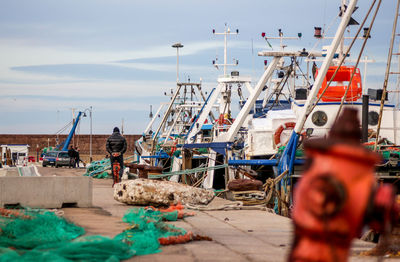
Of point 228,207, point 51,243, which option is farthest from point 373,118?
point 51,243

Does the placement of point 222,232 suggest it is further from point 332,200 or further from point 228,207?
point 332,200

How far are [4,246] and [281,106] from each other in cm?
2191

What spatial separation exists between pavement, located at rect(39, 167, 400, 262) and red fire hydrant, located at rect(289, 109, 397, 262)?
12.5 ft

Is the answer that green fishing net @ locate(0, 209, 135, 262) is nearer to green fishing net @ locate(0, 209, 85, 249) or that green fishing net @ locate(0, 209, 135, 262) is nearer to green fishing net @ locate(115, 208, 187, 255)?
green fishing net @ locate(0, 209, 85, 249)

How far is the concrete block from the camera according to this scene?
12.3m

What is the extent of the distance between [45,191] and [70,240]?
5085 millimetres

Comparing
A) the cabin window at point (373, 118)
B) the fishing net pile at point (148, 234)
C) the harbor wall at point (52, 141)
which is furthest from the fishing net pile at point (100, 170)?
the harbor wall at point (52, 141)

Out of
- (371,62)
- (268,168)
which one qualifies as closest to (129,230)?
(268,168)

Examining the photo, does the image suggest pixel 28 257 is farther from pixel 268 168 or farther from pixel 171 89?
pixel 171 89

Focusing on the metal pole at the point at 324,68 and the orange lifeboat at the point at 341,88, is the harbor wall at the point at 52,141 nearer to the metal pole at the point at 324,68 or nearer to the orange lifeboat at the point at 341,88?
the orange lifeboat at the point at 341,88

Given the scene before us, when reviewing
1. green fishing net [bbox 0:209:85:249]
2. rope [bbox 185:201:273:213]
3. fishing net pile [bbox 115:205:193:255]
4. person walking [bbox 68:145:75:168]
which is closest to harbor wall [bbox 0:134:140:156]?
person walking [bbox 68:145:75:168]

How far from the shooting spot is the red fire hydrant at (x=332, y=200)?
3.24 meters

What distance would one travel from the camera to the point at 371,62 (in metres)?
28.8

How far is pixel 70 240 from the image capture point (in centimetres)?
777
